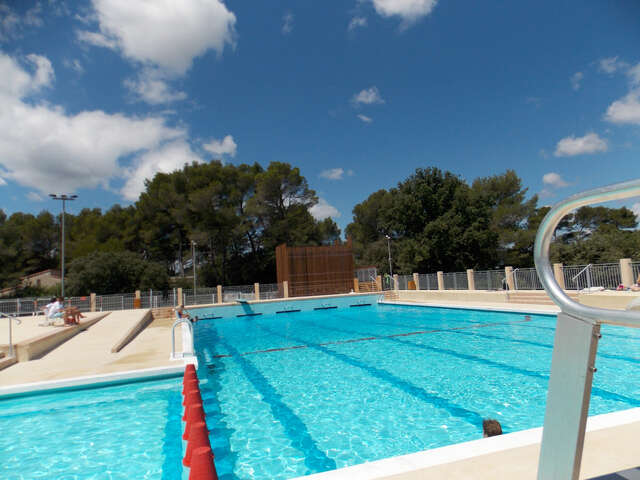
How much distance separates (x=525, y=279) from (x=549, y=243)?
17355 millimetres

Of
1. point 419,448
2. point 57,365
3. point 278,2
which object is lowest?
point 419,448

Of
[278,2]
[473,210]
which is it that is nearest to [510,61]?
[473,210]

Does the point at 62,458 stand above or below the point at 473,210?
below

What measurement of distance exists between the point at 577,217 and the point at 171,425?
43.8 meters

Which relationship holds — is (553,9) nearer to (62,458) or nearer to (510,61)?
(510,61)

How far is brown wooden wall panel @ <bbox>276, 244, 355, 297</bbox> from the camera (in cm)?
2580

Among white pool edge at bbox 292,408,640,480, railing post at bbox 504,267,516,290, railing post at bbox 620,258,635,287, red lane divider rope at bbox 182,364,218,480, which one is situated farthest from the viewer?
railing post at bbox 504,267,516,290

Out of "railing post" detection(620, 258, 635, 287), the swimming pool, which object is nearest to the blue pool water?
the swimming pool

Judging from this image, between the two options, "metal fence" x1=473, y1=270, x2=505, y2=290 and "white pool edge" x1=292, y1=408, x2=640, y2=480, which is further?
"metal fence" x1=473, y1=270, x2=505, y2=290

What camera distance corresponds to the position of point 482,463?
7.64 ft

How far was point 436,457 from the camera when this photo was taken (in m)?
2.46

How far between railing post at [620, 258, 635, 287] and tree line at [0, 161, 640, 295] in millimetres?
15227

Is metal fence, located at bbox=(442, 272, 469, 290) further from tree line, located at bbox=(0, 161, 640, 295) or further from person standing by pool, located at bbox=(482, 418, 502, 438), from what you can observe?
person standing by pool, located at bbox=(482, 418, 502, 438)

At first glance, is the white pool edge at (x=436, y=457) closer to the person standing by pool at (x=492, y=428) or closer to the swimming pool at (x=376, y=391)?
the person standing by pool at (x=492, y=428)
